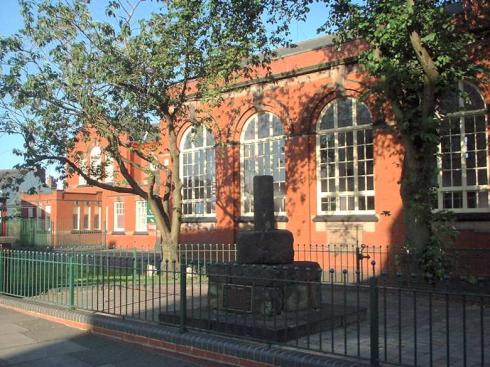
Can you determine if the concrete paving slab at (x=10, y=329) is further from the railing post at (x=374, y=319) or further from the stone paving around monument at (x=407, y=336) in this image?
the railing post at (x=374, y=319)

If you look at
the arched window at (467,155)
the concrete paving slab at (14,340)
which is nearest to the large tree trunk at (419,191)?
the arched window at (467,155)

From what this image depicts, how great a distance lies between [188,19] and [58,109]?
471cm

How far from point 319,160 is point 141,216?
54.3 ft

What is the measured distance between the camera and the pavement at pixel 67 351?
7.14m

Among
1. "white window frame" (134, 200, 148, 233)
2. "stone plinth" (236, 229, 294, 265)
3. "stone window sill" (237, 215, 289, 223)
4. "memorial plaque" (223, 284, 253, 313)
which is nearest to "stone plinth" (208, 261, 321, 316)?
"memorial plaque" (223, 284, 253, 313)

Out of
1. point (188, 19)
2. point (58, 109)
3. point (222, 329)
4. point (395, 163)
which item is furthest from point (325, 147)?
point (222, 329)

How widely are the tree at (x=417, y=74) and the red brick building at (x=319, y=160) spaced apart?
2.88 m

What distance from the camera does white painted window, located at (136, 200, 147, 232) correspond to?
33.0 metres

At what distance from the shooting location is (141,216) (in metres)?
33.3

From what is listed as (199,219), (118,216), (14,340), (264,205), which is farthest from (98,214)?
(264,205)

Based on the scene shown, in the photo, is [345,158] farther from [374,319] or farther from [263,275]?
[374,319]

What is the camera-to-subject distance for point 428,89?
1159cm

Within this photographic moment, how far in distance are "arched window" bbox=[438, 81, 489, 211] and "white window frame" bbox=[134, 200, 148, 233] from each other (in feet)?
66.9

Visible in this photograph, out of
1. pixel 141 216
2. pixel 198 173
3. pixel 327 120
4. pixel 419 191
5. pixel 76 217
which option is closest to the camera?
pixel 419 191
